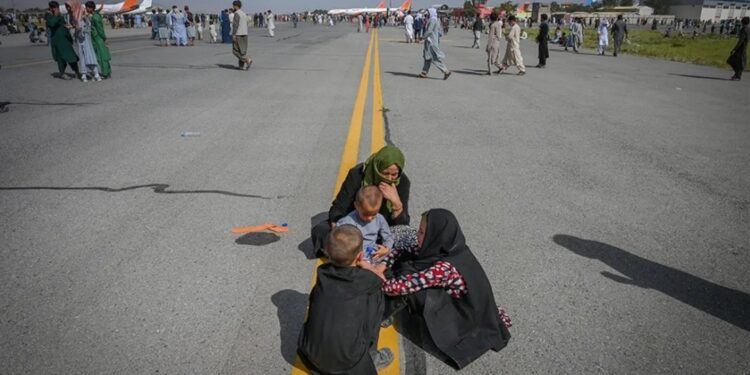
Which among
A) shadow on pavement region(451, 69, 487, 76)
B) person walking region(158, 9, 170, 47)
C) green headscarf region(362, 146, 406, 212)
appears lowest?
green headscarf region(362, 146, 406, 212)

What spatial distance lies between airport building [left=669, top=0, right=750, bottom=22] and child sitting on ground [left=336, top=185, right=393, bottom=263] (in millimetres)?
141185

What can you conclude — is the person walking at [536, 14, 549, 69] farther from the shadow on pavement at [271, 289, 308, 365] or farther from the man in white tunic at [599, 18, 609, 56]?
the shadow on pavement at [271, 289, 308, 365]

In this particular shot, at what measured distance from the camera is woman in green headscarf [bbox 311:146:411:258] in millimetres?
3465

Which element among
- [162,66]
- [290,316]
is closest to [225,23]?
[162,66]

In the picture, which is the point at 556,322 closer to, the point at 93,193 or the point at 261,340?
the point at 261,340

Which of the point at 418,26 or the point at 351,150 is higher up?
the point at 418,26

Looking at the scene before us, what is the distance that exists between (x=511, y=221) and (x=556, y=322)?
1513mm

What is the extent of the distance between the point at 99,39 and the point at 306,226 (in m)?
10.6

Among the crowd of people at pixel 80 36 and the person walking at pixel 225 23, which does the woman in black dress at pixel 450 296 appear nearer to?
the crowd of people at pixel 80 36

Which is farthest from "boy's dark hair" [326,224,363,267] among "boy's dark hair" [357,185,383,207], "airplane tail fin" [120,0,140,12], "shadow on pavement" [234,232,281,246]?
"airplane tail fin" [120,0,140,12]

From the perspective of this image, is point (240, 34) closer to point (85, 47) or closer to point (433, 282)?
point (85, 47)

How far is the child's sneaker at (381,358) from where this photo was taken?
8.25 feet

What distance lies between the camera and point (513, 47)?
15359 mm

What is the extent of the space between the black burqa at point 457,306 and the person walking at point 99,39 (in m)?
11.7
